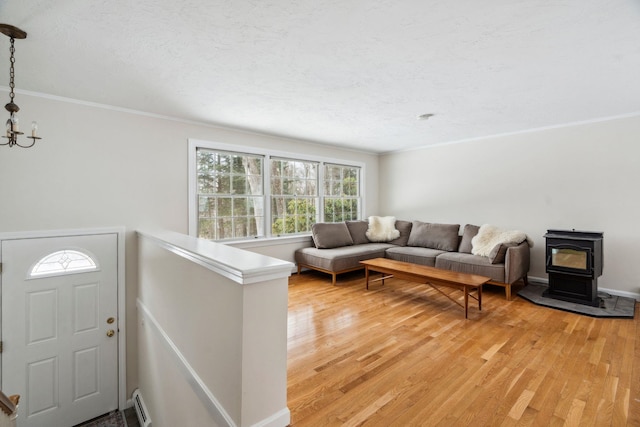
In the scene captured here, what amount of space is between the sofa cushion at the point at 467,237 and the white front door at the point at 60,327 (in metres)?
4.93

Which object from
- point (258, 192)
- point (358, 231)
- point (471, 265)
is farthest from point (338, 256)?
point (471, 265)

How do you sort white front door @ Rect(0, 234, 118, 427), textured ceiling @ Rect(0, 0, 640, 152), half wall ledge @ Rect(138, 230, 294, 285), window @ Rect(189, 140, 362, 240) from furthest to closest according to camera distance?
window @ Rect(189, 140, 362, 240) < white front door @ Rect(0, 234, 118, 427) < textured ceiling @ Rect(0, 0, 640, 152) < half wall ledge @ Rect(138, 230, 294, 285)

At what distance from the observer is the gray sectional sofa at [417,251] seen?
3.90 m

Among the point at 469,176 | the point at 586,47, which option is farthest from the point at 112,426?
the point at 469,176

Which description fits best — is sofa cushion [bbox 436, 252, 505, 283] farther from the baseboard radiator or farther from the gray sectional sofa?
the baseboard radiator

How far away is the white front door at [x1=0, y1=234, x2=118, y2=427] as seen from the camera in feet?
8.82

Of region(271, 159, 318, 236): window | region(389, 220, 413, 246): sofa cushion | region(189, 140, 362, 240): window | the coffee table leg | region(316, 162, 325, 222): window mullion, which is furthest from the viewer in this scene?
region(389, 220, 413, 246): sofa cushion

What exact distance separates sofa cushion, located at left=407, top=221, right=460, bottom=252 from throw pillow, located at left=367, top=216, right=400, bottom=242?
355mm

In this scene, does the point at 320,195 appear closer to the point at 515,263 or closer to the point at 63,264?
the point at 515,263

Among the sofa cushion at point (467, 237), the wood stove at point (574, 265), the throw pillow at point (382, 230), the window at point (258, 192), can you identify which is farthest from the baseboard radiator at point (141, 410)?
the wood stove at point (574, 265)

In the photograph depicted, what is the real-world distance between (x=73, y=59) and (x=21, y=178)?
4.60 feet

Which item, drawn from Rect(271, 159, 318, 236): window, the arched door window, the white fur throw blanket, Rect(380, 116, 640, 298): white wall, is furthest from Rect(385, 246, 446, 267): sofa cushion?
the arched door window

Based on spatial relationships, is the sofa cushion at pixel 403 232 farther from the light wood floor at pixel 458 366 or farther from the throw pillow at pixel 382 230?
the light wood floor at pixel 458 366

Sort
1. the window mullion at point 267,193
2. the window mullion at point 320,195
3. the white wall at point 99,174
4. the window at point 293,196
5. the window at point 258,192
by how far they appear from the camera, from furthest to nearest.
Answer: the window mullion at point 320,195
the window at point 293,196
the window mullion at point 267,193
the window at point 258,192
the white wall at point 99,174
